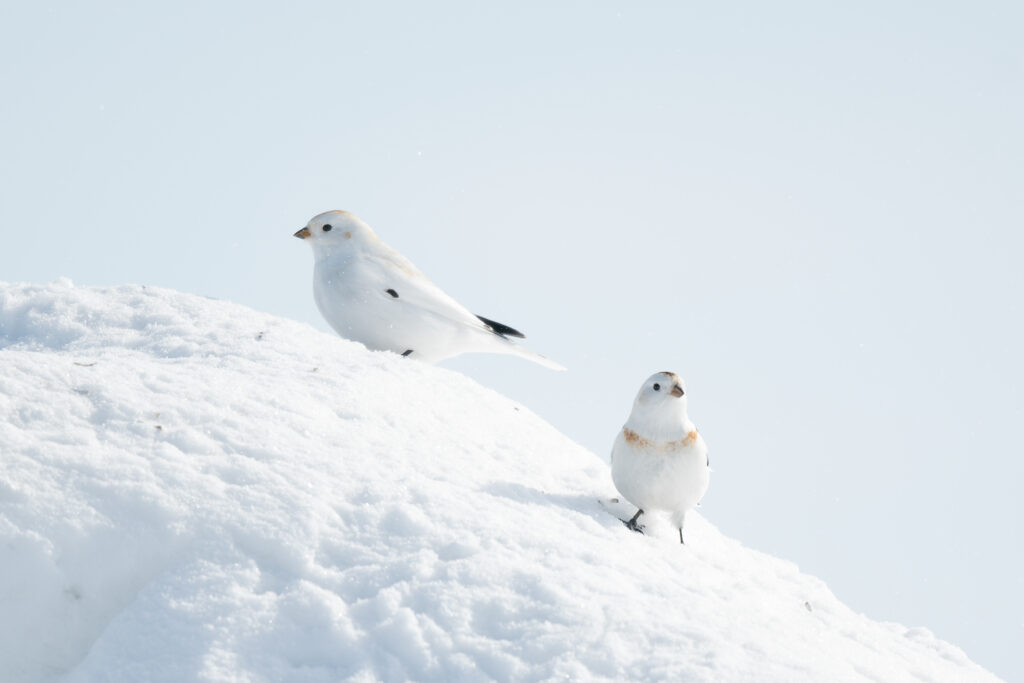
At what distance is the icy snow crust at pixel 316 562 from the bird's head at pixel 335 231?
6.90 feet

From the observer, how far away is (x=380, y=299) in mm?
6086

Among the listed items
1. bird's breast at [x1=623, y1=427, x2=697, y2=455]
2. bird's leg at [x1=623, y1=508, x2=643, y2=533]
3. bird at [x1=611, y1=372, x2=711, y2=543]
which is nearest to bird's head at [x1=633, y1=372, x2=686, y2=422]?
bird at [x1=611, y1=372, x2=711, y2=543]

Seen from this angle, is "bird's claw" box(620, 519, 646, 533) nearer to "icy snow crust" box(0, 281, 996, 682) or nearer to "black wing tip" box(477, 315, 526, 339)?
"icy snow crust" box(0, 281, 996, 682)

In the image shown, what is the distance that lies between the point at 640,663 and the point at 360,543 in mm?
1058

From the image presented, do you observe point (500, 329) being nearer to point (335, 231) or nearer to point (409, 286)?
point (409, 286)

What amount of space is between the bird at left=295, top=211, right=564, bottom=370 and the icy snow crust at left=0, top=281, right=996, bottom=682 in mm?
1643

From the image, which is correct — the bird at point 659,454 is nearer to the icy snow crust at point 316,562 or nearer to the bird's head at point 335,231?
the icy snow crust at point 316,562

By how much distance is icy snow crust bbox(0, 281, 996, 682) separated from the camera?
2.77 metres

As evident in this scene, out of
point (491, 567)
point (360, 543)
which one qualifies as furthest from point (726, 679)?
point (360, 543)

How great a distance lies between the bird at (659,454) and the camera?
4344 mm

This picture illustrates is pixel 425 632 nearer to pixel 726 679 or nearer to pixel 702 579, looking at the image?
pixel 726 679

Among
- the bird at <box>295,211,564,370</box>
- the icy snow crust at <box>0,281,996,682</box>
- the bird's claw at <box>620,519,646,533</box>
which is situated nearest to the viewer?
the icy snow crust at <box>0,281,996,682</box>

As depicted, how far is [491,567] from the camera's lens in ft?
10.3

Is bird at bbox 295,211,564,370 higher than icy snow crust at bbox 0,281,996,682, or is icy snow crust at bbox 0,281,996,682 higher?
bird at bbox 295,211,564,370
